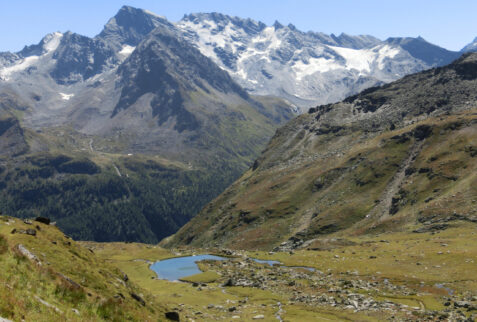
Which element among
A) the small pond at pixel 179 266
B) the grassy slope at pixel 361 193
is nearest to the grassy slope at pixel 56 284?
the small pond at pixel 179 266

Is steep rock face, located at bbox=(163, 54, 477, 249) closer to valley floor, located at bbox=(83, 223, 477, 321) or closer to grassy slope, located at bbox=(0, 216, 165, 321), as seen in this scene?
valley floor, located at bbox=(83, 223, 477, 321)

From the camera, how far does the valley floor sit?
49.1m

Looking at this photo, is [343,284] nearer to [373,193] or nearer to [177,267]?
[177,267]

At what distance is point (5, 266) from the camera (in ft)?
65.4

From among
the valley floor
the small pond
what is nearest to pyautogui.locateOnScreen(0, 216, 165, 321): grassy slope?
the valley floor

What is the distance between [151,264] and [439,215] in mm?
85008

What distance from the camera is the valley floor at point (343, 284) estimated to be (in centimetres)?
4906

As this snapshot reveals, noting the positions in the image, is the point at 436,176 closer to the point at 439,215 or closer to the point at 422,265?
the point at 439,215

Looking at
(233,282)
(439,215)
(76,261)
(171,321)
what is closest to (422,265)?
(233,282)

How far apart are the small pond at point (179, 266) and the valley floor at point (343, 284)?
7.81 feet

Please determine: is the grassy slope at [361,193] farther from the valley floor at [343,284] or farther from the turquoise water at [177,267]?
the turquoise water at [177,267]

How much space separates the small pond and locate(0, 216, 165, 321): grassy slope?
48565mm

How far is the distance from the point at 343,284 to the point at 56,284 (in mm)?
54135

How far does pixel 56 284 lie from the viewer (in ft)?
70.7
